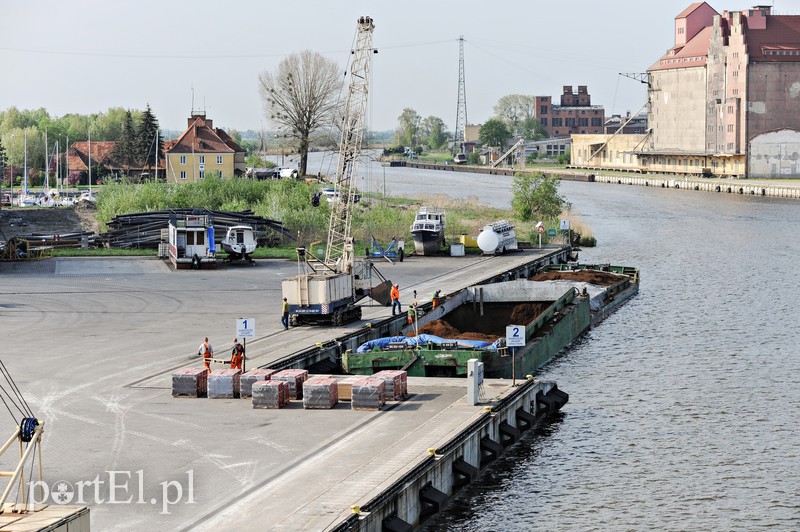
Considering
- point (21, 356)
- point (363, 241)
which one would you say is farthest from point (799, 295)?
point (21, 356)

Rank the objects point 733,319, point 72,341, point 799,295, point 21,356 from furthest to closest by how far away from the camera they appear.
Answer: point 799,295, point 733,319, point 72,341, point 21,356

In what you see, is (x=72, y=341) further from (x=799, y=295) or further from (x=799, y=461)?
(x=799, y=295)

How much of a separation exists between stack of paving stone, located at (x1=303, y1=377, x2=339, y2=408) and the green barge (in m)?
6.87

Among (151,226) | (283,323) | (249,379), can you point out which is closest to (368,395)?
(249,379)

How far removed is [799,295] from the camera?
81.1 meters

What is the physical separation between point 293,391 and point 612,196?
15591 cm

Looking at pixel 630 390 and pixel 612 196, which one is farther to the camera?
pixel 612 196

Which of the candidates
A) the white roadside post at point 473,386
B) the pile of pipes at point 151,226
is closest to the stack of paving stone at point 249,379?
the white roadside post at point 473,386

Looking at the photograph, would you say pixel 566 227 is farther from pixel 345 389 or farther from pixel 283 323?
pixel 345 389

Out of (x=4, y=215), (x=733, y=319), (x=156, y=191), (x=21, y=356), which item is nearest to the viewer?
(x=21, y=356)

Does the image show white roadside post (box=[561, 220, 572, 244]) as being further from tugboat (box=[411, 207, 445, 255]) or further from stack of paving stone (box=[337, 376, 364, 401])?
stack of paving stone (box=[337, 376, 364, 401])

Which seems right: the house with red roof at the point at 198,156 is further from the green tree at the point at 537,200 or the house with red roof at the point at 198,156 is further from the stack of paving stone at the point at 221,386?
the stack of paving stone at the point at 221,386

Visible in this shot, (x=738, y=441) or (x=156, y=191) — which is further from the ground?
(x=156, y=191)

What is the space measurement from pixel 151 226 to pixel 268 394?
191 ft
